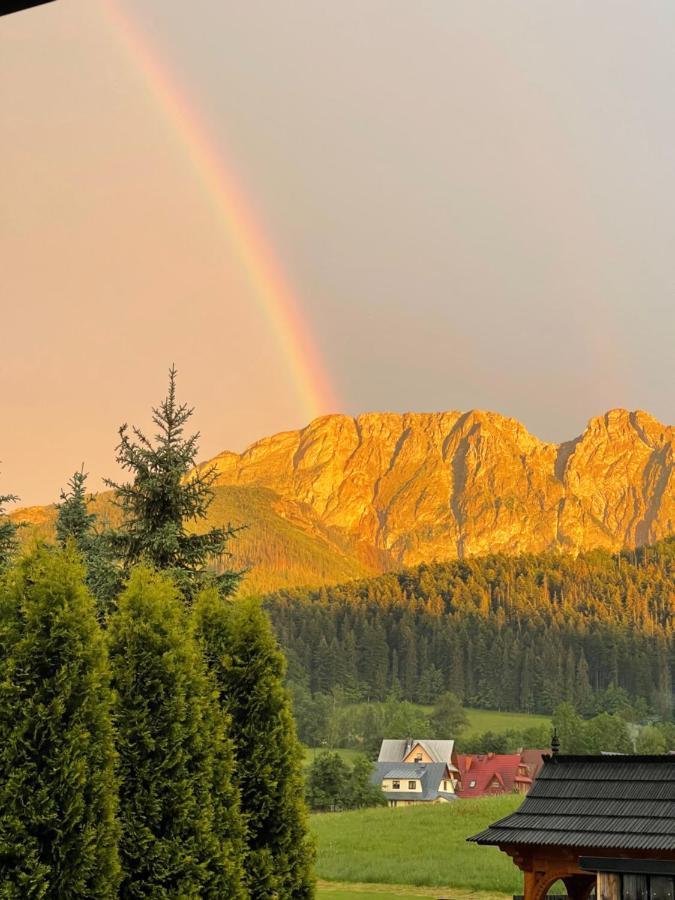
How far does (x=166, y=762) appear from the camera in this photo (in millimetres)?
12109

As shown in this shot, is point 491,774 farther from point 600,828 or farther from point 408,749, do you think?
point 600,828

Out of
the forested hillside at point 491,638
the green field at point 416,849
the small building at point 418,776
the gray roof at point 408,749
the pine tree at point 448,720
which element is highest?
the forested hillside at point 491,638

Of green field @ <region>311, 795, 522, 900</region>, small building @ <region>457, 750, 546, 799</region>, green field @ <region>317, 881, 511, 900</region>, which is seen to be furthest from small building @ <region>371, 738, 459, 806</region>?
green field @ <region>317, 881, 511, 900</region>

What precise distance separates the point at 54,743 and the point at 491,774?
90.4m

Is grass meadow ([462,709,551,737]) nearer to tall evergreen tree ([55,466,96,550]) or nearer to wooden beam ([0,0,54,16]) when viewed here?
tall evergreen tree ([55,466,96,550])

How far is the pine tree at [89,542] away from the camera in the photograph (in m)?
21.2

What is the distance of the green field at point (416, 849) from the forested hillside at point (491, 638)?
96839 mm

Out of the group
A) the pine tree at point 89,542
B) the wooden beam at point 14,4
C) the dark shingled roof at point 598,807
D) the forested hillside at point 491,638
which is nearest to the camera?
the wooden beam at point 14,4

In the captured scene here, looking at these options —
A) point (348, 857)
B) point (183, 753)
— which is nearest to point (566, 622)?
point (348, 857)

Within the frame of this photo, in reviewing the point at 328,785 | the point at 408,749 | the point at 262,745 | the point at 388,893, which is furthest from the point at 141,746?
the point at 408,749

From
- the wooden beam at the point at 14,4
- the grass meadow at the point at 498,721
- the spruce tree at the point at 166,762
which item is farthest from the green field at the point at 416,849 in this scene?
the grass meadow at the point at 498,721

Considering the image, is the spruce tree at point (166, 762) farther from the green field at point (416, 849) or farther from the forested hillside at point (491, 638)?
the forested hillside at point (491, 638)

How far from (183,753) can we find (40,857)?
2.20m

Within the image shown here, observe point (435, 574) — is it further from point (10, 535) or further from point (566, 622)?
point (10, 535)
